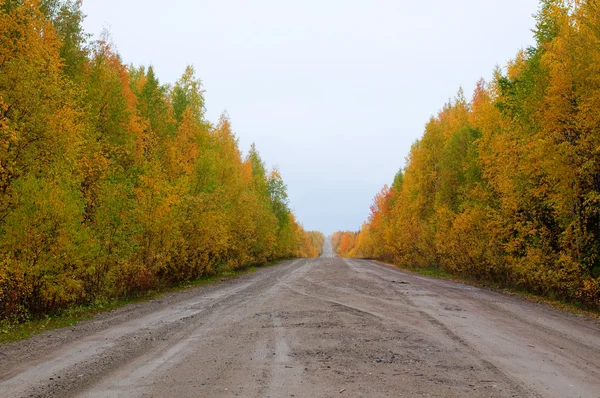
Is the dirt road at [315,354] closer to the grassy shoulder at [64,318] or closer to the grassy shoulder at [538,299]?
the grassy shoulder at [64,318]

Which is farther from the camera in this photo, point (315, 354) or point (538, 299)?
point (538, 299)

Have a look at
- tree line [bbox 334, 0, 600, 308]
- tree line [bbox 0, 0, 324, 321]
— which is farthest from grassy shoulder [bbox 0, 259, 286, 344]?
tree line [bbox 334, 0, 600, 308]

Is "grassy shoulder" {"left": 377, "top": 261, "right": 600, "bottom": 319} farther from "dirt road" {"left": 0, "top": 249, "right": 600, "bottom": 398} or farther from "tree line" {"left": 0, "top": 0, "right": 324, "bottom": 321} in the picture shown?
"tree line" {"left": 0, "top": 0, "right": 324, "bottom": 321}

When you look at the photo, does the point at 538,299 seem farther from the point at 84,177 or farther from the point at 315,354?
the point at 84,177

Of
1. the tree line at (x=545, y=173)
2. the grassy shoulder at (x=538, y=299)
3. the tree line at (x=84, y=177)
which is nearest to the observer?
the tree line at (x=84, y=177)

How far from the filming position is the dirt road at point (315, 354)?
211 inches

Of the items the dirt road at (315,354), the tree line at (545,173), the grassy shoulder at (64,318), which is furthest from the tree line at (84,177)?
the tree line at (545,173)

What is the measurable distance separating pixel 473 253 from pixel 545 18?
444 inches

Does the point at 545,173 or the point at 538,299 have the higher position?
the point at 545,173

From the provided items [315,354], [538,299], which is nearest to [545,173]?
[538,299]

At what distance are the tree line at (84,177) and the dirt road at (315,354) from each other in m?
2.21

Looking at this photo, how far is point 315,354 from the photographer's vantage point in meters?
6.86

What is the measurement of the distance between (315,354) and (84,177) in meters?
11.2

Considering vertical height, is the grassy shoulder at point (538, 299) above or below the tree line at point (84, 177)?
below
